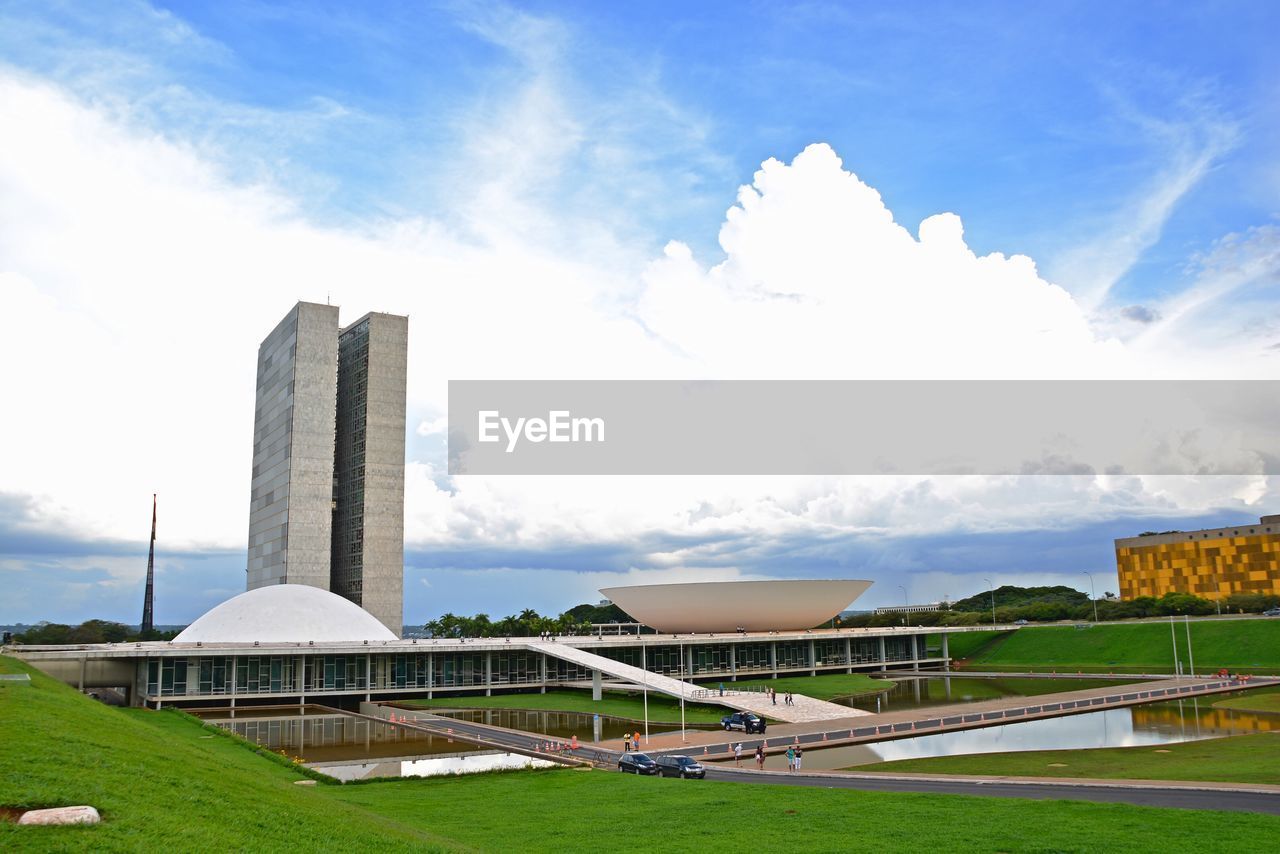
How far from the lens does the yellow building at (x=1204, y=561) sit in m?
132

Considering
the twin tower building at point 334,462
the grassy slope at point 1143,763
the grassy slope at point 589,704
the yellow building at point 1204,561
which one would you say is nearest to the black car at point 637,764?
the grassy slope at point 1143,763

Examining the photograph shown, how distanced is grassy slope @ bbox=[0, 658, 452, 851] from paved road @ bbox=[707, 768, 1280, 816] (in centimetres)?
1470

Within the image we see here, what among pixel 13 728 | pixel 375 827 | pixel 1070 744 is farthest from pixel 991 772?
pixel 13 728

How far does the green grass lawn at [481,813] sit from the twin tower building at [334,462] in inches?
3004

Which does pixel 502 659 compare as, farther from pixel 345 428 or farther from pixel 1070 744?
pixel 345 428

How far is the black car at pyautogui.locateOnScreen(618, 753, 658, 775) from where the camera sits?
1222 inches

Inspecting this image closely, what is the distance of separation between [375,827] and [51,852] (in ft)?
23.9

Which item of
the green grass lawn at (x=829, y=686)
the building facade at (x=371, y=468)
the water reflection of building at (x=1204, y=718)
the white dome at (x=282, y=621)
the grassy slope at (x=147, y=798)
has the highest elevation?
the building facade at (x=371, y=468)

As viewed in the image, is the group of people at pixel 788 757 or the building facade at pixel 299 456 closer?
the group of people at pixel 788 757

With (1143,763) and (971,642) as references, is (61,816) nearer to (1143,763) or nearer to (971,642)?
(1143,763)

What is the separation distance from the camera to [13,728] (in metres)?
17.5

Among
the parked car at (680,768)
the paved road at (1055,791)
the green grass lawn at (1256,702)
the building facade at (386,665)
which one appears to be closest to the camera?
the paved road at (1055,791)

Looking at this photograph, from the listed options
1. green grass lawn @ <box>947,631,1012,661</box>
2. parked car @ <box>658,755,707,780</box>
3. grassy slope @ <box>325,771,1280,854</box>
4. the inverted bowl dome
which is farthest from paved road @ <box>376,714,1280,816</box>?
green grass lawn @ <box>947,631,1012,661</box>

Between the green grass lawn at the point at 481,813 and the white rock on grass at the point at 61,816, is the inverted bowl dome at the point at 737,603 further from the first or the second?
the white rock on grass at the point at 61,816
